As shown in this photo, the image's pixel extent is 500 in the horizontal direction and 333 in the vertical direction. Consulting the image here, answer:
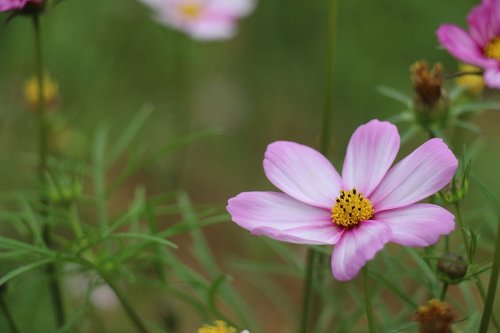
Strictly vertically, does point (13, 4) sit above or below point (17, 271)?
above

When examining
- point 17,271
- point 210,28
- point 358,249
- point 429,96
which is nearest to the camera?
point 358,249

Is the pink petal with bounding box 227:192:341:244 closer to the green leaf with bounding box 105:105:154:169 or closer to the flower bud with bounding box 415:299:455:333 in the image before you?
the flower bud with bounding box 415:299:455:333

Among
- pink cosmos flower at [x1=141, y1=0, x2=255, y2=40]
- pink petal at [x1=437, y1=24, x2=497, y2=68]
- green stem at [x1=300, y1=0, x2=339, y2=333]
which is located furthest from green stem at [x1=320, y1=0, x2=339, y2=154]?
pink cosmos flower at [x1=141, y1=0, x2=255, y2=40]

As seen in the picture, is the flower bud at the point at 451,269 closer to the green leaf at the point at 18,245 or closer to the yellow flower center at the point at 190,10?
the green leaf at the point at 18,245

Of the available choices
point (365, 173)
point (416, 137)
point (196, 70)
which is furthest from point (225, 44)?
point (365, 173)

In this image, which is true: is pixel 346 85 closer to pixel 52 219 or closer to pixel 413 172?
pixel 52 219

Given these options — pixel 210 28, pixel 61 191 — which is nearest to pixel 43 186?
pixel 61 191

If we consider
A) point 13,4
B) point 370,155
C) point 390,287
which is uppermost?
point 13,4

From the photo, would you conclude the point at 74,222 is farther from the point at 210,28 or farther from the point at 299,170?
the point at 210,28
